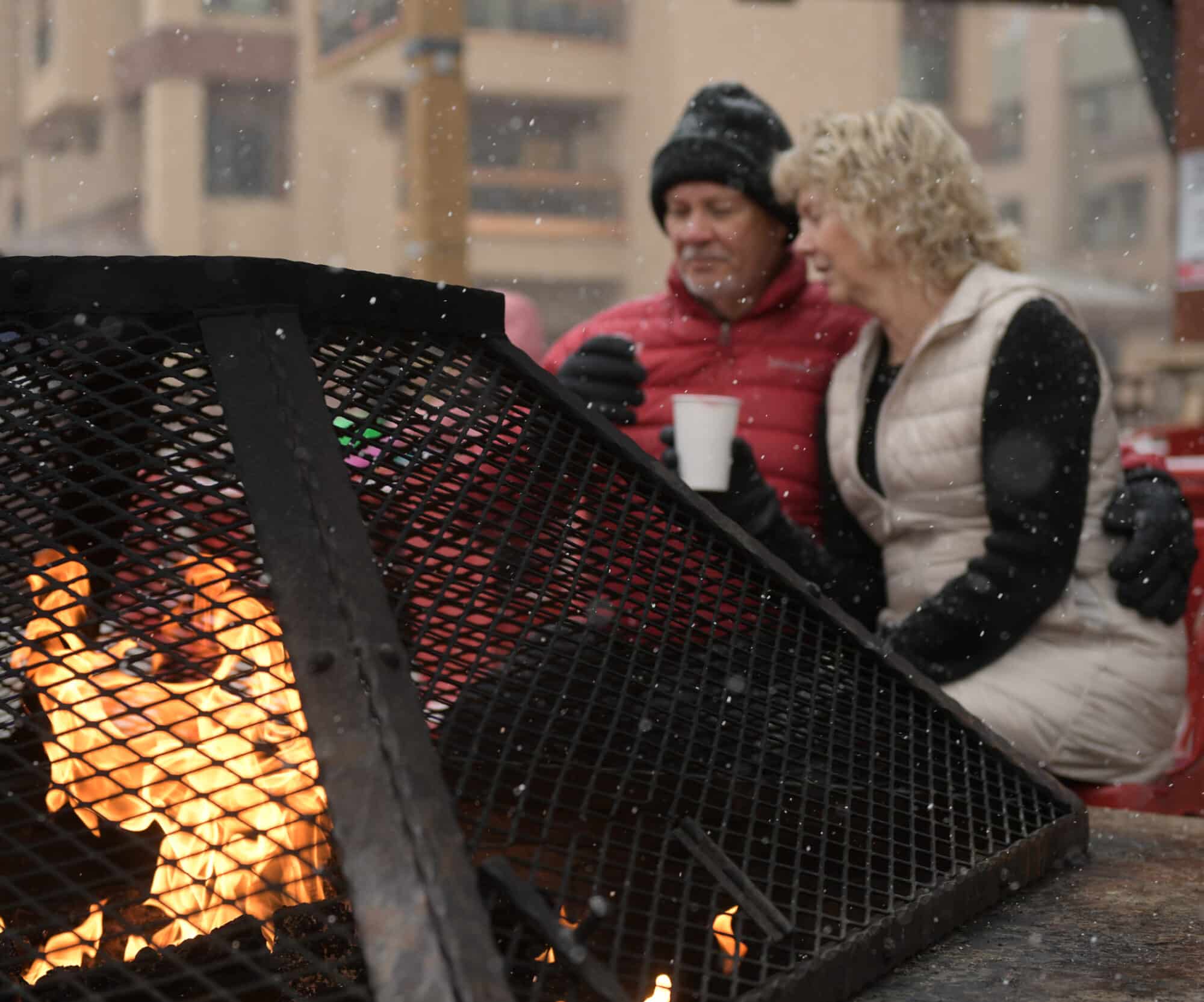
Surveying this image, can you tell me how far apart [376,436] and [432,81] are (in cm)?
301

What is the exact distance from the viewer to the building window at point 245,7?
20.6m

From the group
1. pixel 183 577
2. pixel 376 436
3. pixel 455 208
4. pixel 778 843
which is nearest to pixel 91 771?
pixel 183 577

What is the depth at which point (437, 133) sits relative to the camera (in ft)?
14.5

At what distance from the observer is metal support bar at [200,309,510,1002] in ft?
3.91

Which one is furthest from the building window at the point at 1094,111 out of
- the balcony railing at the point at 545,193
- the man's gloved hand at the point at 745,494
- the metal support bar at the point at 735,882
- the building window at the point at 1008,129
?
the metal support bar at the point at 735,882

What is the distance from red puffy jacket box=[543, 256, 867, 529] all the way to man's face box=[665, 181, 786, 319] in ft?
0.10

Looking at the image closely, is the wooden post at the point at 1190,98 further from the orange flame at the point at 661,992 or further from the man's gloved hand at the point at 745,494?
the orange flame at the point at 661,992

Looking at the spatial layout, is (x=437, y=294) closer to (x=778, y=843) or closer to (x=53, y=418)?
(x=53, y=418)

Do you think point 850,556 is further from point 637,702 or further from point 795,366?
point 637,702

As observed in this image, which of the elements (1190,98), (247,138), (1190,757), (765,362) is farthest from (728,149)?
(247,138)

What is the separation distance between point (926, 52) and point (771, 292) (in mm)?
23315

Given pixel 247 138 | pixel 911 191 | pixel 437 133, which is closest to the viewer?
pixel 911 191

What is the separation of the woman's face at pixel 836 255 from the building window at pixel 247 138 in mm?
19373

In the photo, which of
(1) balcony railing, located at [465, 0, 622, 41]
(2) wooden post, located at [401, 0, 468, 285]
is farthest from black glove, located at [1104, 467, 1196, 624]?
(1) balcony railing, located at [465, 0, 622, 41]
